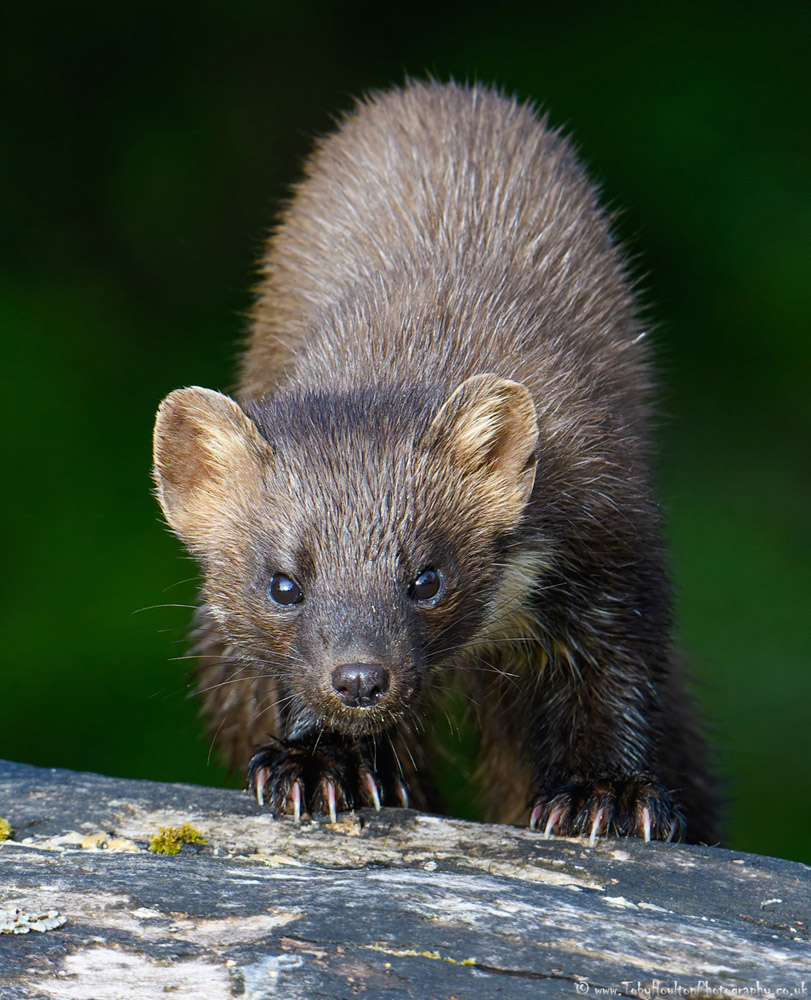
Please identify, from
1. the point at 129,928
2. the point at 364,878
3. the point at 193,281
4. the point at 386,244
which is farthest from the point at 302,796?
the point at 193,281

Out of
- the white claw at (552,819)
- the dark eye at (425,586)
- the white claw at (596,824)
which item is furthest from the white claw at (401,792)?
the dark eye at (425,586)

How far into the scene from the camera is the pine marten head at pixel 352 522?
3498 mm

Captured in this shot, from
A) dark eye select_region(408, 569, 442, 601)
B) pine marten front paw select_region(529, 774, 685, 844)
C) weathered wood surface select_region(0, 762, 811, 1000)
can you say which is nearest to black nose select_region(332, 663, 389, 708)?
dark eye select_region(408, 569, 442, 601)

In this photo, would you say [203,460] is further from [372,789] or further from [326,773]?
[372,789]

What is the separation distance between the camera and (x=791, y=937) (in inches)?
120

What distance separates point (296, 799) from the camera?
3.97 metres

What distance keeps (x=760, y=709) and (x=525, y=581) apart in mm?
4188

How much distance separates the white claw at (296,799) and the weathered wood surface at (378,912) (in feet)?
0.24

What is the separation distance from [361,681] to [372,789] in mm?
842

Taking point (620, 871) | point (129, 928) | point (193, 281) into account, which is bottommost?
point (129, 928)

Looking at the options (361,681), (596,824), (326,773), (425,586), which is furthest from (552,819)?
(361,681)

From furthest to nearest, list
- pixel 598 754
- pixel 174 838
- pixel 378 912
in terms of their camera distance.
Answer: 1. pixel 598 754
2. pixel 174 838
3. pixel 378 912

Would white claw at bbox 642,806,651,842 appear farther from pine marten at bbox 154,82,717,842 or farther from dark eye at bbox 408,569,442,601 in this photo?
dark eye at bbox 408,569,442,601

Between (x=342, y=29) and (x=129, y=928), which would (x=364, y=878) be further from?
→ (x=342, y=29)
